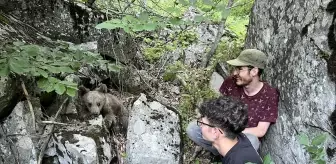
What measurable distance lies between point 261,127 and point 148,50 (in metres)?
3.96

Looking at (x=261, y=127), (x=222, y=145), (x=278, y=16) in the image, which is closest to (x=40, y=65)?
(x=222, y=145)

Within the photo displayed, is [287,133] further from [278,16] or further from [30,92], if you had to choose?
[30,92]

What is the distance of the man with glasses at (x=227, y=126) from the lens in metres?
3.14

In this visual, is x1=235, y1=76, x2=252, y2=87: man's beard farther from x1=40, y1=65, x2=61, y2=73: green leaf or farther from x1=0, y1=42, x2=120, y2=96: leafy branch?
x1=40, y1=65, x2=61, y2=73: green leaf

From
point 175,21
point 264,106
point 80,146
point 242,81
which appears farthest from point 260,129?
point 80,146

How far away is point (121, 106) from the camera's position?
555 cm

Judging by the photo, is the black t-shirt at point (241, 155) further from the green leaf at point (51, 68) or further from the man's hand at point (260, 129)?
the green leaf at point (51, 68)

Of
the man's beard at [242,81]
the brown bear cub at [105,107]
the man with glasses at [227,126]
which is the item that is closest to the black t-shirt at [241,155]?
the man with glasses at [227,126]

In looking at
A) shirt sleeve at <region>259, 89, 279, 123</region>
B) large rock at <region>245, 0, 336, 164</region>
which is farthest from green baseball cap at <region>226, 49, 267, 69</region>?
shirt sleeve at <region>259, 89, 279, 123</region>

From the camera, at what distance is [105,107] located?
5.25 meters

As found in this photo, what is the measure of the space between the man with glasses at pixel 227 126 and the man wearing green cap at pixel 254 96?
1.05 metres

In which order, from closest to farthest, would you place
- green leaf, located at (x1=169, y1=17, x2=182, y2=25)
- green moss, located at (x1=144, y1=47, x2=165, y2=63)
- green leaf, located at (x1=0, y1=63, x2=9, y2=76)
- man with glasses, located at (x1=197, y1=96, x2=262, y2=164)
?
green leaf, located at (x1=0, y1=63, x2=9, y2=76)
man with glasses, located at (x1=197, y1=96, x2=262, y2=164)
green leaf, located at (x1=169, y1=17, x2=182, y2=25)
green moss, located at (x1=144, y1=47, x2=165, y2=63)

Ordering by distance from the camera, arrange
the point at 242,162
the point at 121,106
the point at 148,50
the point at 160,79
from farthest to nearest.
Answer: the point at 148,50, the point at 160,79, the point at 121,106, the point at 242,162

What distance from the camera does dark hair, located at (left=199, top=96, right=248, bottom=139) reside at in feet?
10.4
